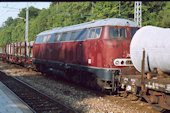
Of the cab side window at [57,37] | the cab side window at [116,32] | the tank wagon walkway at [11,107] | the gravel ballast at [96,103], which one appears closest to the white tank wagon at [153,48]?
the gravel ballast at [96,103]

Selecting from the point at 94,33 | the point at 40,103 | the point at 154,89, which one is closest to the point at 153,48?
the point at 154,89

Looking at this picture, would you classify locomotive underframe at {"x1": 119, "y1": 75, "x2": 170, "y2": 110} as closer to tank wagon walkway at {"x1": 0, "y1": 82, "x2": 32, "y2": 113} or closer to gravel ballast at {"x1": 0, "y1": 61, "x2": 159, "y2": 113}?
gravel ballast at {"x1": 0, "y1": 61, "x2": 159, "y2": 113}

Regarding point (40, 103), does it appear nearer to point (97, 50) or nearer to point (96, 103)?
point (96, 103)

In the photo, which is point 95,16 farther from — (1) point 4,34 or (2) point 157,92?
(1) point 4,34

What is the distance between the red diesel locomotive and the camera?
10125 mm

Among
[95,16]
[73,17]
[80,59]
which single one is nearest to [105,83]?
[80,59]

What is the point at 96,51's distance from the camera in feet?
35.1

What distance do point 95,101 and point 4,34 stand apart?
285ft

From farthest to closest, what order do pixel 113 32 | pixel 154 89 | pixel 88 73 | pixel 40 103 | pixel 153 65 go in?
pixel 88 73
pixel 113 32
pixel 40 103
pixel 153 65
pixel 154 89

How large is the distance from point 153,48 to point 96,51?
146 inches

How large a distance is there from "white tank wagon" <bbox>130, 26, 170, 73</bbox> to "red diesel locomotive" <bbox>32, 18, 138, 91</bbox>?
178cm

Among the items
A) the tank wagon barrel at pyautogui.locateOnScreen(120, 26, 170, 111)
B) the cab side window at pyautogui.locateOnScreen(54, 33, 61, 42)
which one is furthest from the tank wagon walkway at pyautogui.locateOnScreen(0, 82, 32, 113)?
the cab side window at pyautogui.locateOnScreen(54, 33, 61, 42)

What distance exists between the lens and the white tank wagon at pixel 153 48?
22.9 ft

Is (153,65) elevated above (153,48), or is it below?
below
